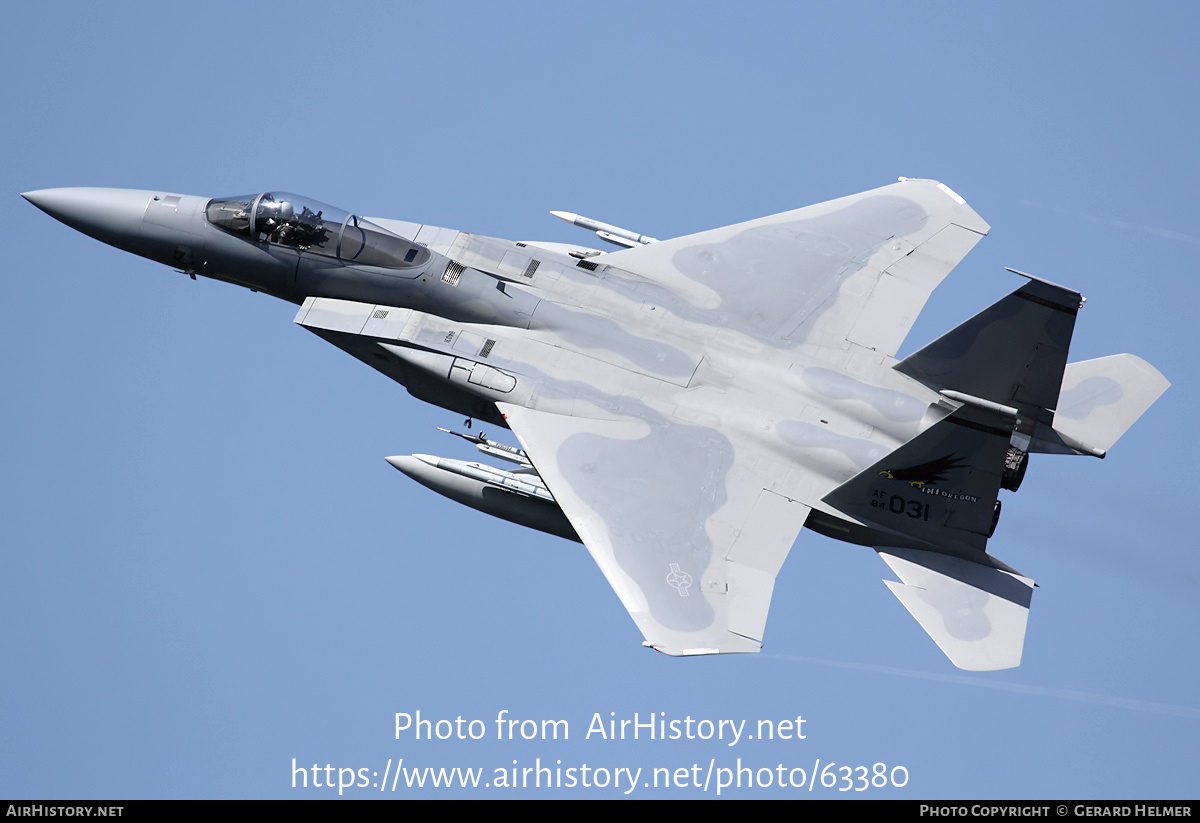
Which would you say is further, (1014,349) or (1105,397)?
(1105,397)

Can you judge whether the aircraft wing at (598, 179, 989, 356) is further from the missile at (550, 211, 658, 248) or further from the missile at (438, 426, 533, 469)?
the missile at (438, 426, 533, 469)

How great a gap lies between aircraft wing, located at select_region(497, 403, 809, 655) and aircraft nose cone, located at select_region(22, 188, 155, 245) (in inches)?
222

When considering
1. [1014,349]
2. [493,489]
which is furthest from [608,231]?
[1014,349]

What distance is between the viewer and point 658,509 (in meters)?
18.1

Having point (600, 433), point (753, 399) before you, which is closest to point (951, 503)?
point (753, 399)

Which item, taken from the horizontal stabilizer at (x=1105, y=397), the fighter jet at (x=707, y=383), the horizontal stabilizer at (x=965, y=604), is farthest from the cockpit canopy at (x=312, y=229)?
the horizontal stabilizer at (x=1105, y=397)

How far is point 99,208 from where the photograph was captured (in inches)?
795

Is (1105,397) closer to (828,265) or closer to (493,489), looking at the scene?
(828,265)

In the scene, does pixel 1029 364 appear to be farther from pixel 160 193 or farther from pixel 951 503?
pixel 160 193

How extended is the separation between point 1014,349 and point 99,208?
11765 mm

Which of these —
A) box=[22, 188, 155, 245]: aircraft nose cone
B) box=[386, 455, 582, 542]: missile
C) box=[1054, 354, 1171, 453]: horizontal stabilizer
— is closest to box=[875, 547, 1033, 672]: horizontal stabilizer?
box=[1054, 354, 1171, 453]: horizontal stabilizer

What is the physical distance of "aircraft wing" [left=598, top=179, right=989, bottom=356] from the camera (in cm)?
1994

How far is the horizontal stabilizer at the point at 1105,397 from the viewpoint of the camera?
1927cm

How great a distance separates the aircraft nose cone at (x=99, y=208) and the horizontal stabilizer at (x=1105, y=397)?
39.7 ft
